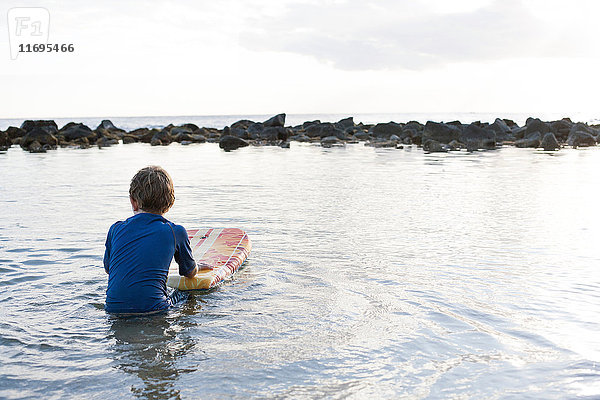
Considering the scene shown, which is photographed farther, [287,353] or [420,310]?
[420,310]

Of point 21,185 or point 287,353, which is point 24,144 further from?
point 287,353

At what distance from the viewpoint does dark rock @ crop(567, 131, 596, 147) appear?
3331 cm

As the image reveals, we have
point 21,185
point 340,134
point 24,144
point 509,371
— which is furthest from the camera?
point 340,134

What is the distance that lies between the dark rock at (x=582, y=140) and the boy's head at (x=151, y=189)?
3383 cm

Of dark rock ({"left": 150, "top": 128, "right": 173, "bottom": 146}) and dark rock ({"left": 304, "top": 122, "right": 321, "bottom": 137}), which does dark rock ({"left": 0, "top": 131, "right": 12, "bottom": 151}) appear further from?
dark rock ({"left": 304, "top": 122, "right": 321, "bottom": 137})

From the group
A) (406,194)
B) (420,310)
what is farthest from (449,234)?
(406,194)

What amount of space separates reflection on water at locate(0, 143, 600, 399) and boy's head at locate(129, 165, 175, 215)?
1045 millimetres

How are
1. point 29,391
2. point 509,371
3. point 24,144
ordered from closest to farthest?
1. point 29,391
2. point 509,371
3. point 24,144

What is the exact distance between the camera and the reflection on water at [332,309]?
3.78 metres

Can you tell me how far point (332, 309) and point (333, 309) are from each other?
1cm

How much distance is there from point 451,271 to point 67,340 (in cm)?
425

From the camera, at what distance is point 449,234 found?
870 centimetres

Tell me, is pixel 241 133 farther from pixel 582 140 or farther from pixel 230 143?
pixel 582 140

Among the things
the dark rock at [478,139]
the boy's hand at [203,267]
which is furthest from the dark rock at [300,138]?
the boy's hand at [203,267]
